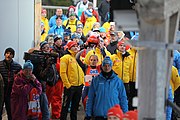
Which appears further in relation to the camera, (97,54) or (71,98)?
(97,54)

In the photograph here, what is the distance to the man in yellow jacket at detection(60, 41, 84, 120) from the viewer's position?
9312 mm

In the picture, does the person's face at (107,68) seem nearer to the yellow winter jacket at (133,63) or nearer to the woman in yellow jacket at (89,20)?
the yellow winter jacket at (133,63)

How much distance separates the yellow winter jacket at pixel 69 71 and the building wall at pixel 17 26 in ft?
7.11

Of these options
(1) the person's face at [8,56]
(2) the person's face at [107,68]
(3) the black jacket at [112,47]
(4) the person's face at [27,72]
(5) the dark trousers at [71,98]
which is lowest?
(5) the dark trousers at [71,98]

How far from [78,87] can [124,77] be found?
0.95 m

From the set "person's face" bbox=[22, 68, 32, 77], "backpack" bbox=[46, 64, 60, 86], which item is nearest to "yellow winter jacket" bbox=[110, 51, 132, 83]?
"backpack" bbox=[46, 64, 60, 86]

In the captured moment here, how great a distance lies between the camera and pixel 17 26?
11266 mm

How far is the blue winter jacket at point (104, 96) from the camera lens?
768cm

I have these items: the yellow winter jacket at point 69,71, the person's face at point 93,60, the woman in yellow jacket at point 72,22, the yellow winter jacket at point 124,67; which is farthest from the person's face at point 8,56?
the woman in yellow jacket at point 72,22

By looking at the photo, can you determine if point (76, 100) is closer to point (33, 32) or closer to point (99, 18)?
point (33, 32)

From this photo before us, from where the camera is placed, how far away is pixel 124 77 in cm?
965

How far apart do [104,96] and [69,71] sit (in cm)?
178

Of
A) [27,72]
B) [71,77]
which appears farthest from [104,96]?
[71,77]

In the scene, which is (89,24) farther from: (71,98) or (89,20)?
(71,98)
